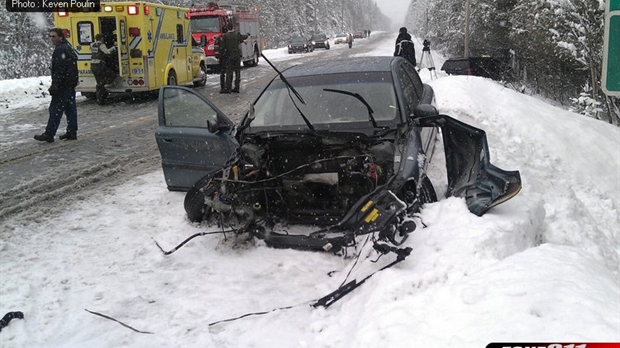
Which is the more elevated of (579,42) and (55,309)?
(579,42)

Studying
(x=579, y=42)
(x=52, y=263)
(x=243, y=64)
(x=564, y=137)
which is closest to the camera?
(x=52, y=263)

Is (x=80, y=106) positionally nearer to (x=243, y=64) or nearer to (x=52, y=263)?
(x=52, y=263)

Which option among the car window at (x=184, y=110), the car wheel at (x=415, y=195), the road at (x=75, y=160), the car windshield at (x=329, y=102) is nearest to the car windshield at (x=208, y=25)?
the road at (x=75, y=160)

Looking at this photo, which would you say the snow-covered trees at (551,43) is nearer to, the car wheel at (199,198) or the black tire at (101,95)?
the car wheel at (199,198)

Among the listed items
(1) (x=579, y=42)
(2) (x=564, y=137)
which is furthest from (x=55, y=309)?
(1) (x=579, y=42)

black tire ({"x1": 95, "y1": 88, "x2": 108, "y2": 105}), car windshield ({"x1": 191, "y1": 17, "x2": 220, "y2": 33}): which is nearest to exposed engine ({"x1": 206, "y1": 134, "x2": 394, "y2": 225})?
black tire ({"x1": 95, "y1": 88, "x2": 108, "y2": 105})

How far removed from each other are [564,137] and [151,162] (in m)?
6.09

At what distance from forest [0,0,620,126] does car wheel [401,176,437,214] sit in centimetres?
850

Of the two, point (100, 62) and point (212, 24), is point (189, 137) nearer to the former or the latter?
point (100, 62)

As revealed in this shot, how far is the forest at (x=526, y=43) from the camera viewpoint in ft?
41.9

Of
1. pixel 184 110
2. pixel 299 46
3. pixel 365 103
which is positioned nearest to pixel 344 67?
pixel 365 103

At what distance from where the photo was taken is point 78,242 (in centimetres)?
485

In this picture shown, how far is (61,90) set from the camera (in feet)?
30.4

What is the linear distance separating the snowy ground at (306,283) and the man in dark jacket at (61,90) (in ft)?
12.8
